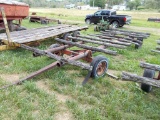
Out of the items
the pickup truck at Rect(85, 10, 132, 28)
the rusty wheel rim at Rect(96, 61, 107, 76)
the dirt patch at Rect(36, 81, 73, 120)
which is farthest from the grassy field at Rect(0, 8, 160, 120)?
the pickup truck at Rect(85, 10, 132, 28)

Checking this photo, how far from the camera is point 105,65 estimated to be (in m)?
4.72

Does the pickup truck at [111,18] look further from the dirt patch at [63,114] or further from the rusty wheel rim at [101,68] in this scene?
the dirt patch at [63,114]

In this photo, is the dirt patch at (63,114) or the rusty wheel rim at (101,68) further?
the rusty wheel rim at (101,68)

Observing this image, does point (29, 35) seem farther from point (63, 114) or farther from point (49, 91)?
point (63, 114)

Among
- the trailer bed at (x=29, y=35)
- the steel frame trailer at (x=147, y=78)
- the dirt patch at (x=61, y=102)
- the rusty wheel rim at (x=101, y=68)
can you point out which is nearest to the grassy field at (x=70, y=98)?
the dirt patch at (x=61, y=102)

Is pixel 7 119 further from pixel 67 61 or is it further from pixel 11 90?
pixel 67 61

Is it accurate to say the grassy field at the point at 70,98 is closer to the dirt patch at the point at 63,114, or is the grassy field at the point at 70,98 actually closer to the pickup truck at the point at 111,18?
the dirt patch at the point at 63,114

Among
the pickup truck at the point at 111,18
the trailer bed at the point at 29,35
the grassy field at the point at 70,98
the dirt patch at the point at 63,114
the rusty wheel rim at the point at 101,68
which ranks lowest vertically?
the dirt patch at the point at 63,114

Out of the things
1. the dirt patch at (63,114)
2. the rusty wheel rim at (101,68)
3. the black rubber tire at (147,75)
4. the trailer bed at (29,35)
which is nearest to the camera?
the dirt patch at (63,114)

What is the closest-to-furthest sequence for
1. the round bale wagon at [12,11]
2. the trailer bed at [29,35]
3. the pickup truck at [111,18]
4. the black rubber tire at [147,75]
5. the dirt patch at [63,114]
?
the dirt patch at [63,114] < the black rubber tire at [147,75] < the trailer bed at [29,35] < the round bale wagon at [12,11] < the pickup truck at [111,18]

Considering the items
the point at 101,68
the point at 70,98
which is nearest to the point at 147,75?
the point at 101,68

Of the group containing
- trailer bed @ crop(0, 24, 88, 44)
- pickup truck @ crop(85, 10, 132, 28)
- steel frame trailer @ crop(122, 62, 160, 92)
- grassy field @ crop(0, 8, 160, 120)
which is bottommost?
grassy field @ crop(0, 8, 160, 120)

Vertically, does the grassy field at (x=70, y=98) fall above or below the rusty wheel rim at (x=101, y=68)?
below

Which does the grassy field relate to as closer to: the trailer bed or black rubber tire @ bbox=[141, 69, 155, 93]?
black rubber tire @ bbox=[141, 69, 155, 93]
